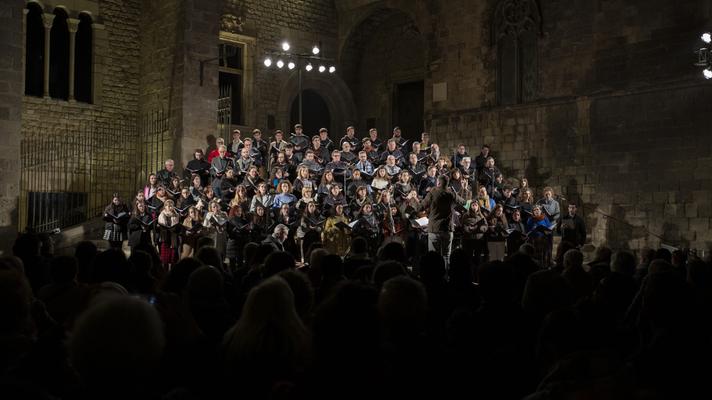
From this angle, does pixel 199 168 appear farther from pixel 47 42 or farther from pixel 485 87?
pixel 485 87

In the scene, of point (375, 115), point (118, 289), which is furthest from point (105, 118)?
point (118, 289)

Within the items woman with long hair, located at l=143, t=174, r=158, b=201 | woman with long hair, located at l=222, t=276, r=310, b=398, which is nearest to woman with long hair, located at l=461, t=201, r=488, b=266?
woman with long hair, located at l=143, t=174, r=158, b=201

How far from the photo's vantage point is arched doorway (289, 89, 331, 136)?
2278 centimetres

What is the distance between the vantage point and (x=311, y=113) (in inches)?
907

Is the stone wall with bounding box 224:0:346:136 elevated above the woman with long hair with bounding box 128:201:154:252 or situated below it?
above

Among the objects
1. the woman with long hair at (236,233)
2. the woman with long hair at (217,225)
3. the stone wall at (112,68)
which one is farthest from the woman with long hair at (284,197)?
the stone wall at (112,68)

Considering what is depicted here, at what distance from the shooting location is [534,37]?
19125mm

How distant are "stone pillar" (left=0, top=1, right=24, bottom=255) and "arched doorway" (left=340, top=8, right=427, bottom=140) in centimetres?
1198

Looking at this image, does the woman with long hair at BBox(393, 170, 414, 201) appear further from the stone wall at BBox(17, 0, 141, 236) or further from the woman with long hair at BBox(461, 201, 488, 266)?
the stone wall at BBox(17, 0, 141, 236)

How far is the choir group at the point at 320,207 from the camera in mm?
13312

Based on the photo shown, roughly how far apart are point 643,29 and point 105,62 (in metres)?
13.4

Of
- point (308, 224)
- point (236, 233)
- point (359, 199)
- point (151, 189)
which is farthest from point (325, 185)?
point (151, 189)

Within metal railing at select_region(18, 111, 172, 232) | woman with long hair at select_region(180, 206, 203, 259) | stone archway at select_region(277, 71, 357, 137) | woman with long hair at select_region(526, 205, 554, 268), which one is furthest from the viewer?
stone archway at select_region(277, 71, 357, 137)

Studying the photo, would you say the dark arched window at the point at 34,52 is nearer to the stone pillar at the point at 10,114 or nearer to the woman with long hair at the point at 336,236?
the stone pillar at the point at 10,114
